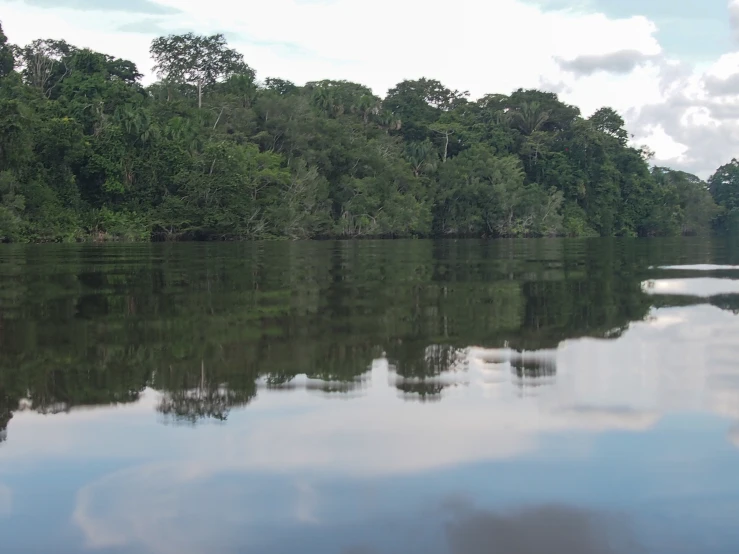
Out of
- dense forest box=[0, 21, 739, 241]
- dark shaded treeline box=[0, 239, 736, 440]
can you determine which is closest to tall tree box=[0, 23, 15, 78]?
dense forest box=[0, 21, 739, 241]

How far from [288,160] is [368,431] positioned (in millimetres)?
53453

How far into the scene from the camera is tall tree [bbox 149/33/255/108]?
214 ft

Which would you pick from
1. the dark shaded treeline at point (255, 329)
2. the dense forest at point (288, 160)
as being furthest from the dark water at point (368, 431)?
the dense forest at point (288, 160)

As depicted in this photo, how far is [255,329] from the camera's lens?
22.8 feet

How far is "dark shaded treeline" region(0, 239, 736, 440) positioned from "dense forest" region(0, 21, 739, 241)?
2948cm

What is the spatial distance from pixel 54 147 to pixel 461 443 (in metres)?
44.4

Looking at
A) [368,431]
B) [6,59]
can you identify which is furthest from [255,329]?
[6,59]

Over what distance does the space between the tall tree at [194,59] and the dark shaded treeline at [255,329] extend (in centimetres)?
5629

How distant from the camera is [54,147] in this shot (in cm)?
4338

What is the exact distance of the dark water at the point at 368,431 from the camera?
107 inches

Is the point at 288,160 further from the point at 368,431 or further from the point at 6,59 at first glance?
the point at 368,431

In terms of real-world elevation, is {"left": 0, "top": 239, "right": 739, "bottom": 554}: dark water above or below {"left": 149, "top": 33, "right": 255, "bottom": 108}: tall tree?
below

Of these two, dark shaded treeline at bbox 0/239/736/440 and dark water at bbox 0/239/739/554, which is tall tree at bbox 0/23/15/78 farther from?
dark water at bbox 0/239/739/554

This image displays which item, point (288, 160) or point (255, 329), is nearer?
point (255, 329)
